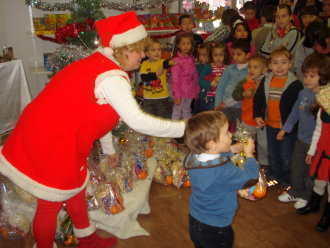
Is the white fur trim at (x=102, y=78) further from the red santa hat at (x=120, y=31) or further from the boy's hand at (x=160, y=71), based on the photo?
the boy's hand at (x=160, y=71)

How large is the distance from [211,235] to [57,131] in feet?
2.93

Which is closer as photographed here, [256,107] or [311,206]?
[311,206]

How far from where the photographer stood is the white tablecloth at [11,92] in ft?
13.3

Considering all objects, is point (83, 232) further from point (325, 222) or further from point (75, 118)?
point (325, 222)

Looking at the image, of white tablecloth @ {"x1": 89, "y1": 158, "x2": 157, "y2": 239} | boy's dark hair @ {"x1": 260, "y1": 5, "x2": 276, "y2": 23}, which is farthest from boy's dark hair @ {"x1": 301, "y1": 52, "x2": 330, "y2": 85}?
boy's dark hair @ {"x1": 260, "y1": 5, "x2": 276, "y2": 23}

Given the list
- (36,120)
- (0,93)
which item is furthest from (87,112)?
(0,93)

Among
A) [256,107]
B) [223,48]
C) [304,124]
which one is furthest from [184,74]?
[304,124]

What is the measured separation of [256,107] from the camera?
9.07 ft

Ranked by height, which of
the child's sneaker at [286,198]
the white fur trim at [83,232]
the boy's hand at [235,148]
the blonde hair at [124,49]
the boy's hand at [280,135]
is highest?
the blonde hair at [124,49]

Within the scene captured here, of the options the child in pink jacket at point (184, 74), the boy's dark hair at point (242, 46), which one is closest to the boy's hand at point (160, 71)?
the child in pink jacket at point (184, 74)

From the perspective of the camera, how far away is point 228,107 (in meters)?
3.13

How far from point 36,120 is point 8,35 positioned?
4.24m

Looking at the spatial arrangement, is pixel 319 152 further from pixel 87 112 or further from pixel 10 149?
pixel 10 149

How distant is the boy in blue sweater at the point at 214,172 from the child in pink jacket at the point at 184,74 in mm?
2309
